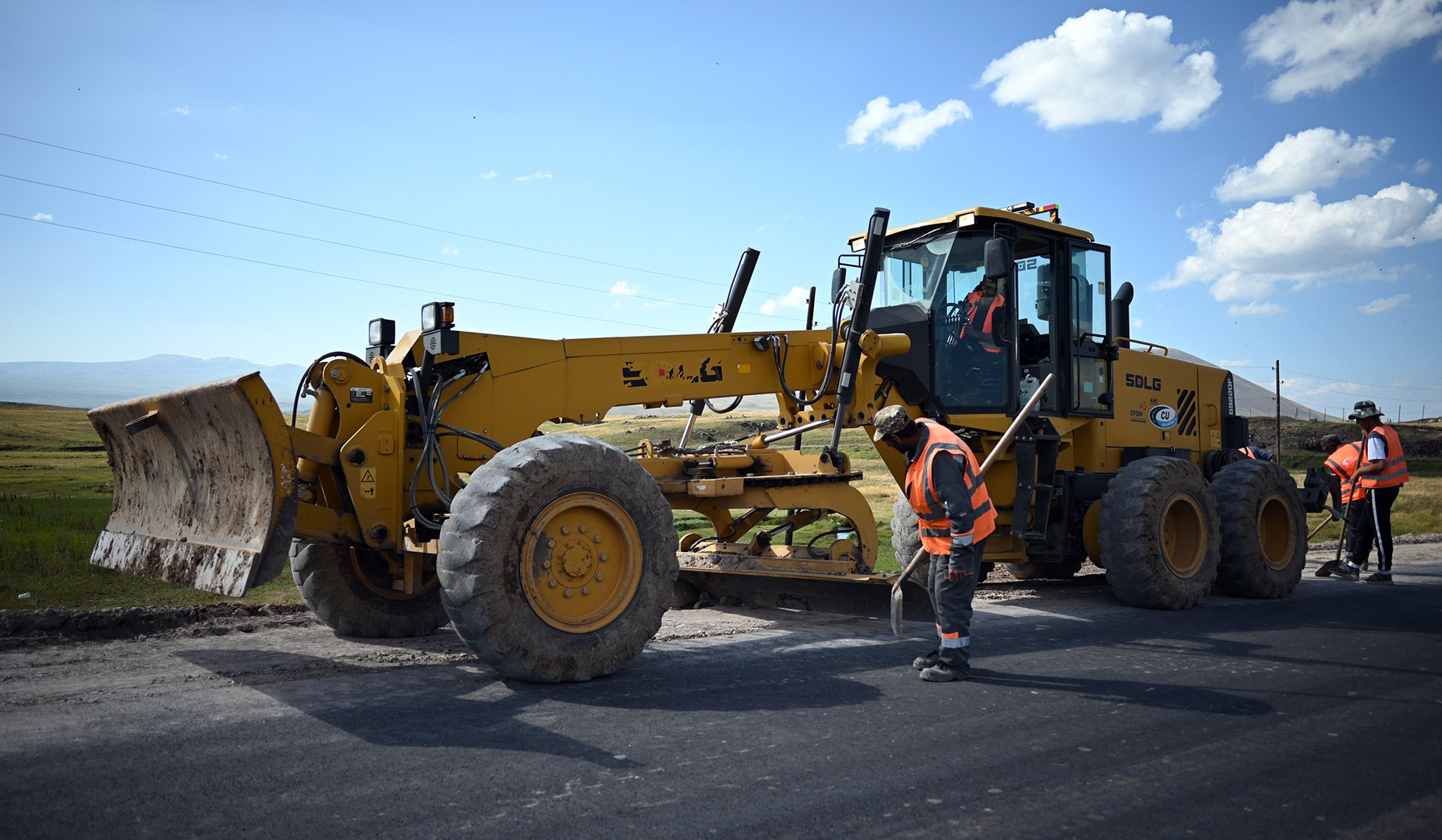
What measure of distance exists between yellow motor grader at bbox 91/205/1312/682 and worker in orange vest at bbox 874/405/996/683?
1.00 m

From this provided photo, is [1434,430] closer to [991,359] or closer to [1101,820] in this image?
[991,359]

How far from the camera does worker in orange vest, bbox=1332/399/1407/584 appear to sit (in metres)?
11.5

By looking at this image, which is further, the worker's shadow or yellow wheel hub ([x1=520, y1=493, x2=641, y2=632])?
yellow wheel hub ([x1=520, y1=493, x2=641, y2=632])

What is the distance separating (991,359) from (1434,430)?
39.8 m

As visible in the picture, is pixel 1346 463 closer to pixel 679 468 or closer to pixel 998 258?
pixel 998 258

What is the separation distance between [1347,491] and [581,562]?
10925 millimetres

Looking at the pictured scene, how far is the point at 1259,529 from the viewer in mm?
10234

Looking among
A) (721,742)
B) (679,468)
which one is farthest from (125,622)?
(721,742)

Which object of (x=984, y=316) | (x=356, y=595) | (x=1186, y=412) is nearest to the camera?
(x=356, y=595)

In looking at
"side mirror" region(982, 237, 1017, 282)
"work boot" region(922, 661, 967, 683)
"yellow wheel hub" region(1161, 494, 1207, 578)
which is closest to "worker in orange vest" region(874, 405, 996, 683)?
"work boot" region(922, 661, 967, 683)

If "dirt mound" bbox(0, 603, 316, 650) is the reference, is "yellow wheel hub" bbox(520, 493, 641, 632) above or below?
above

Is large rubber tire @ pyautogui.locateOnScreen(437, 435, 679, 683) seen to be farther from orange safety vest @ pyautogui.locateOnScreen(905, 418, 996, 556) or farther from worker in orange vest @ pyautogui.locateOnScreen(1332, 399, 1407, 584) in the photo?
worker in orange vest @ pyautogui.locateOnScreen(1332, 399, 1407, 584)

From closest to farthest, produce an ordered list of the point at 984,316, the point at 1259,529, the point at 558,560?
the point at 558,560
the point at 984,316
the point at 1259,529

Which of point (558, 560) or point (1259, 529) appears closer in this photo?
point (558, 560)
